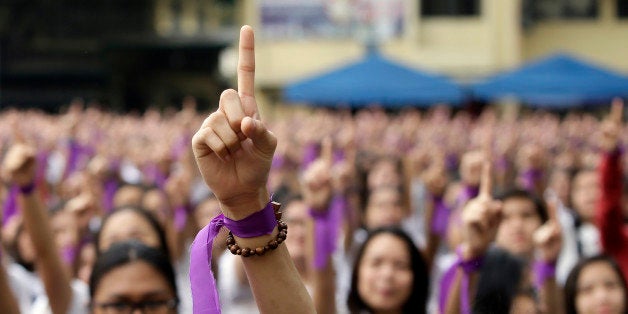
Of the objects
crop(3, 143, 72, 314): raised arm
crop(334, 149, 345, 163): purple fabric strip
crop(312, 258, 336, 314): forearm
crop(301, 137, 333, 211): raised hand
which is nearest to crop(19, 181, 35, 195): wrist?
crop(3, 143, 72, 314): raised arm

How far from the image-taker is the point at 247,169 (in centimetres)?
188

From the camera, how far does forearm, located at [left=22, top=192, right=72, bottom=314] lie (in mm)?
3367

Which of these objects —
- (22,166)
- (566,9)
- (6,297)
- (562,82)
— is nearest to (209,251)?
(6,297)

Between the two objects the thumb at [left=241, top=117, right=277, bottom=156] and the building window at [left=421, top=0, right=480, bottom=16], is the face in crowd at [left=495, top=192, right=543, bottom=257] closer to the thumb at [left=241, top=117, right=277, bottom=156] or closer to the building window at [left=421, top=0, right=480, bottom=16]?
the thumb at [left=241, top=117, right=277, bottom=156]

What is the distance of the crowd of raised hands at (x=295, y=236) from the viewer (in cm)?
194

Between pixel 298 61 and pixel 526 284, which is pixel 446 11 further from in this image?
pixel 526 284

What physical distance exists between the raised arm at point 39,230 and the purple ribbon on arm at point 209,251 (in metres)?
1.45

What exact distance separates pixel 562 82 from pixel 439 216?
9806mm

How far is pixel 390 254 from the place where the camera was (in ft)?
12.6

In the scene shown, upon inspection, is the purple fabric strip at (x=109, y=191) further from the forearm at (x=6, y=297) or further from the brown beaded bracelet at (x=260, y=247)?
the brown beaded bracelet at (x=260, y=247)

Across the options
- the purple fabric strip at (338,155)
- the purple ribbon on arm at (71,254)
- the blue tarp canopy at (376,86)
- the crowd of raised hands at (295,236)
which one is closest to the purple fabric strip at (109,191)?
the crowd of raised hands at (295,236)

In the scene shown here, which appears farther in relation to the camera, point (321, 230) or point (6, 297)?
point (321, 230)

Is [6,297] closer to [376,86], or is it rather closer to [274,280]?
[274,280]

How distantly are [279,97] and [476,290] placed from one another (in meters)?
21.4
